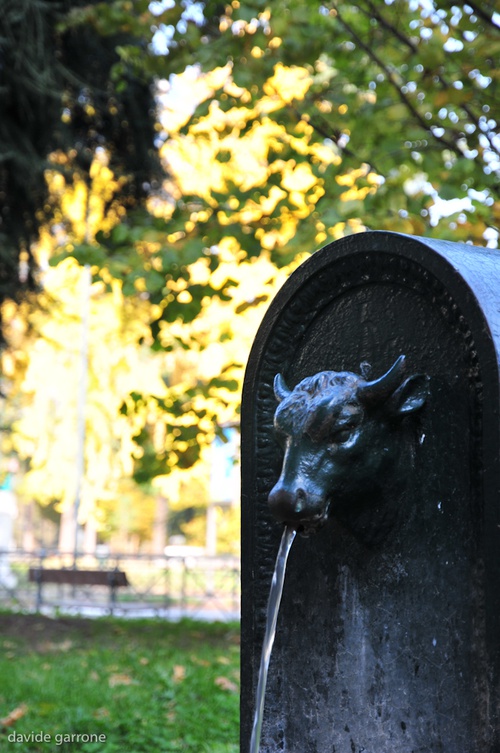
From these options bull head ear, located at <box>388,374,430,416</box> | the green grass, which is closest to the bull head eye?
bull head ear, located at <box>388,374,430,416</box>

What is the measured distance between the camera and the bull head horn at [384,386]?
82.8 inches

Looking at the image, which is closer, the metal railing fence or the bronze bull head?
the bronze bull head

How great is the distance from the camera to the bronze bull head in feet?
6.88

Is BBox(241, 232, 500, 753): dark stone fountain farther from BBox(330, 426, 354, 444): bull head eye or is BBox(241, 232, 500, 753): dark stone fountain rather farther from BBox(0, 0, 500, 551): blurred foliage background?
BBox(0, 0, 500, 551): blurred foliage background

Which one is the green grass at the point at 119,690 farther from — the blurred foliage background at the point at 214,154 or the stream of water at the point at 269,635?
the stream of water at the point at 269,635

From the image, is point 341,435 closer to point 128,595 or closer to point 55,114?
point 55,114

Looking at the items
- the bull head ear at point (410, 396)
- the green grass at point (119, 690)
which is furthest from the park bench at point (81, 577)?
the bull head ear at point (410, 396)

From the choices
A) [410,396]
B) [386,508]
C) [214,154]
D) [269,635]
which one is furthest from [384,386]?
[214,154]

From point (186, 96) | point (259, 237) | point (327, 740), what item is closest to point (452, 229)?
point (259, 237)

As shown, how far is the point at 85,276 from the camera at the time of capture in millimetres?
23531

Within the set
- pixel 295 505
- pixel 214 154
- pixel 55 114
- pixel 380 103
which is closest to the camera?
pixel 295 505

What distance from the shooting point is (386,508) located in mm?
2227

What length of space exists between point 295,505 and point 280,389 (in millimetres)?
408

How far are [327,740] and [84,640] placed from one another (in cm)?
790
